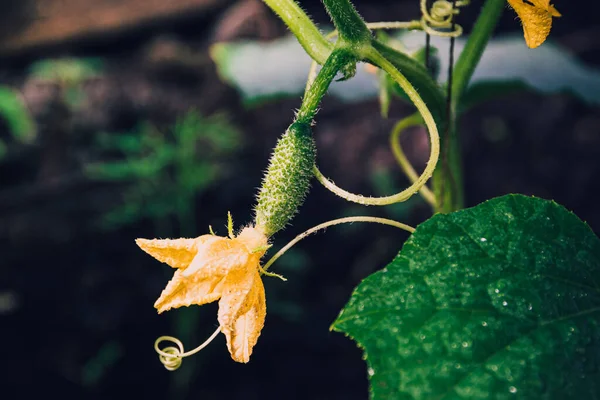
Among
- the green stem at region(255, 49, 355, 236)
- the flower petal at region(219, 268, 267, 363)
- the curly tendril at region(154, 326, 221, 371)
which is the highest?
the green stem at region(255, 49, 355, 236)

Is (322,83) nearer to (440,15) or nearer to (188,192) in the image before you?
(440,15)

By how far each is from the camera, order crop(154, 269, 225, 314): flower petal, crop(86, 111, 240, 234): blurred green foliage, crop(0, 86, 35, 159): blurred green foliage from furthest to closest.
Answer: crop(0, 86, 35, 159): blurred green foliage
crop(86, 111, 240, 234): blurred green foliage
crop(154, 269, 225, 314): flower petal

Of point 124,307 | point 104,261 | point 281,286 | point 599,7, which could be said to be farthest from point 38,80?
point 599,7

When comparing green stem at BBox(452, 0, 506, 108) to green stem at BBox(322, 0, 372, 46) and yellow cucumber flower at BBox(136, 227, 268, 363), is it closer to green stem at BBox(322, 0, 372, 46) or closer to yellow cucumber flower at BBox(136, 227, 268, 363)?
green stem at BBox(322, 0, 372, 46)

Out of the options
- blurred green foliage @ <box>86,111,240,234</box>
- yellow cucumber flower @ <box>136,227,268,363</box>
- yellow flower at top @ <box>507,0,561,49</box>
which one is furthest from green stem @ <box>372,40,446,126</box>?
blurred green foliage @ <box>86,111,240,234</box>

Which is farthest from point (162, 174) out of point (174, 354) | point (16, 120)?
point (174, 354)

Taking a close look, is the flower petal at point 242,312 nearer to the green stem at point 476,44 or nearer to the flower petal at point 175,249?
the flower petal at point 175,249
